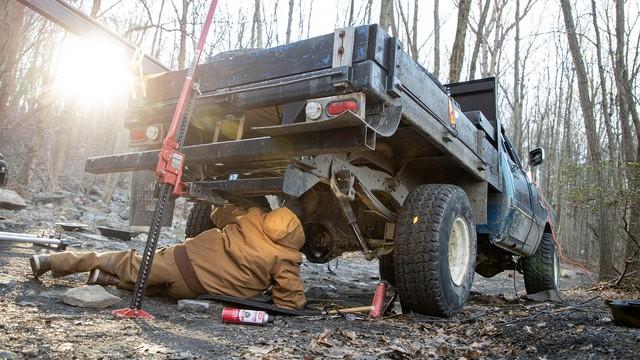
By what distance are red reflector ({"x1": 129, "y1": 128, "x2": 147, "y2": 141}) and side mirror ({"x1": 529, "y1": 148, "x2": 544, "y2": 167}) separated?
485cm

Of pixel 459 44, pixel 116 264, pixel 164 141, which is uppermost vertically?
pixel 459 44

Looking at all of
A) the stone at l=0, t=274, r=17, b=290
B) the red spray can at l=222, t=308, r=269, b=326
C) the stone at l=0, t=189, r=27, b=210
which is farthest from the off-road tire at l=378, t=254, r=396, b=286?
the stone at l=0, t=189, r=27, b=210

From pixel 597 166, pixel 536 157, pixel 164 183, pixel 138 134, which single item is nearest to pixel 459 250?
pixel 164 183

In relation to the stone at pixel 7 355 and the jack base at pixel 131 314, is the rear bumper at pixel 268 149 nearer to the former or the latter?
the jack base at pixel 131 314

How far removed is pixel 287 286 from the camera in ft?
10.9

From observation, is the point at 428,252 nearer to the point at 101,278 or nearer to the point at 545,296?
the point at 101,278

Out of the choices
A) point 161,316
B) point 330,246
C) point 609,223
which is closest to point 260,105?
point 161,316

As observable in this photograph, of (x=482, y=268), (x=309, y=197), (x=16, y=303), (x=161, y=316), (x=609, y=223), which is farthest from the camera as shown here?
(x=609, y=223)

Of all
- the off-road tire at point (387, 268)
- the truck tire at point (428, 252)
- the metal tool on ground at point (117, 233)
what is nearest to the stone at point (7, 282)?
the truck tire at point (428, 252)

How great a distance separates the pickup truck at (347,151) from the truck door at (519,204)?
41 centimetres

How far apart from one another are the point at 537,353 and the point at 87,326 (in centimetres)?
219

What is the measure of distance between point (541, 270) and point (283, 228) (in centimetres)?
430

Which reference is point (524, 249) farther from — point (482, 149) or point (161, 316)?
point (161, 316)

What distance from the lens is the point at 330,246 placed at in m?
4.27
